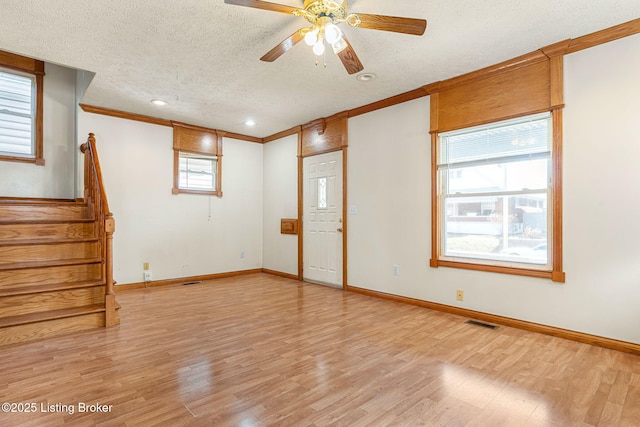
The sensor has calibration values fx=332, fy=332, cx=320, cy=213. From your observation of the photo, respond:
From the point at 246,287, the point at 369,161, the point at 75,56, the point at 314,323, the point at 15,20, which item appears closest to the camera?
the point at 15,20

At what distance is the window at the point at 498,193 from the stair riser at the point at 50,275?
3764 mm

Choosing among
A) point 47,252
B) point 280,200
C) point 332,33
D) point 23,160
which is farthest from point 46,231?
point 332,33

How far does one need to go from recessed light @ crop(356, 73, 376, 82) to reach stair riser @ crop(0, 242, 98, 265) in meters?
3.33

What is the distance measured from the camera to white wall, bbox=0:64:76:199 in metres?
4.36

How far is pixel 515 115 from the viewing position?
317 centimetres

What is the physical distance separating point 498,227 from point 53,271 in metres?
4.46

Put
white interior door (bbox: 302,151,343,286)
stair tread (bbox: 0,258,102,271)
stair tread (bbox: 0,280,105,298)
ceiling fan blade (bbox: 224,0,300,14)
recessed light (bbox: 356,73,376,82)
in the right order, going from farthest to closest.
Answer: white interior door (bbox: 302,151,343,286) < recessed light (bbox: 356,73,376,82) < stair tread (bbox: 0,258,102,271) < stair tread (bbox: 0,280,105,298) < ceiling fan blade (bbox: 224,0,300,14)

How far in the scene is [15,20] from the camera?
2.54m

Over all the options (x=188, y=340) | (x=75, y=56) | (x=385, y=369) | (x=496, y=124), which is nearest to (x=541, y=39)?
(x=496, y=124)

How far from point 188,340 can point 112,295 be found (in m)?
1.01

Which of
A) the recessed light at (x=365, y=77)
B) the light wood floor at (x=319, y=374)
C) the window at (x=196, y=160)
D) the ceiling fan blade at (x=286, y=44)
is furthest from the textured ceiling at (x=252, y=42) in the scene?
the light wood floor at (x=319, y=374)

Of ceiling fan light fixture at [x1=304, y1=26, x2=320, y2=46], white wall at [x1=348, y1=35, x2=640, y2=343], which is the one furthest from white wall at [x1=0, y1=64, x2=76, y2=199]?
white wall at [x1=348, y1=35, x2=640, y2=343]

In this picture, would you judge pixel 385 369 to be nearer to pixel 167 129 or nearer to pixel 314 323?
pixel 314 323

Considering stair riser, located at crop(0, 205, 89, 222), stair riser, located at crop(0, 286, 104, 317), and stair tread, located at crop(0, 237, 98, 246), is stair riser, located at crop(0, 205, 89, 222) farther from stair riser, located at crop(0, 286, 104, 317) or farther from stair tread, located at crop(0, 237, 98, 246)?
stair riser, located at crop(0, 286, 104, 317)
